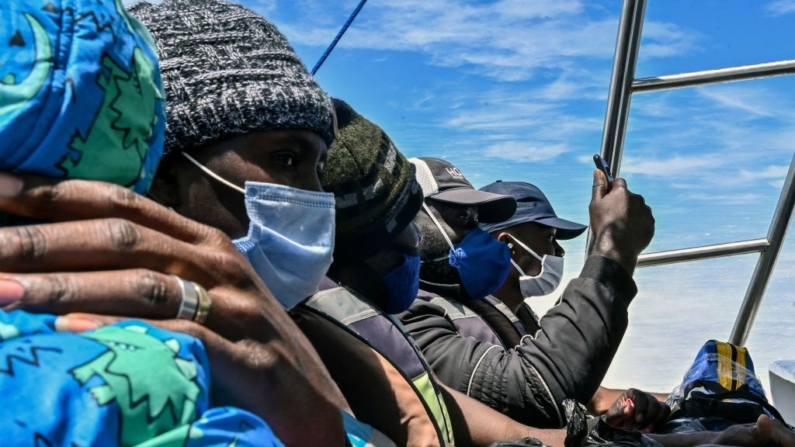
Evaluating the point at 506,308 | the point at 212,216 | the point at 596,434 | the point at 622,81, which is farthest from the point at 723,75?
the point at 212,216

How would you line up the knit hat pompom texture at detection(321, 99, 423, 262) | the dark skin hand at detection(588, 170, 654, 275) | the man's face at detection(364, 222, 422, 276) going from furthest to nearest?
the dark skin hand at detection(588, 170, 654, 275)
the man's face at detection(364, 222, 422, 276)
the knit hat pompom texture at detection(321, 99, 423, 262)

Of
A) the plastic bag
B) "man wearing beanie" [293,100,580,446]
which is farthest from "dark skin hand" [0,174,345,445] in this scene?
the plastic bag

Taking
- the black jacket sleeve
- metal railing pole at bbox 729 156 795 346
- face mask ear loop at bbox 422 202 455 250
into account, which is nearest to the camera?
the black jacket sleeve

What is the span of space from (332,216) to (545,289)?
2396mm

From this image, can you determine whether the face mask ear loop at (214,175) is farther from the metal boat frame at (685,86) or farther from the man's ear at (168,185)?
the metal boat frame at (685,86)

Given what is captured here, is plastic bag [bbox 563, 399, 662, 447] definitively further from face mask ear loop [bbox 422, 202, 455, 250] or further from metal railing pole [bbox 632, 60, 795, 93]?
metal railing pole [bbox 632, 60, 795, 93]

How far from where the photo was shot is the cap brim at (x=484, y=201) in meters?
3.24

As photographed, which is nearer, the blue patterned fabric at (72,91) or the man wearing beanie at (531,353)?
the blue patterned fabric at (72,91)

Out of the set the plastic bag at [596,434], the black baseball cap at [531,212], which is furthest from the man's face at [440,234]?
the plastic bag at [596,434]

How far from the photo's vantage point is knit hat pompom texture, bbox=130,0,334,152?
1349mm

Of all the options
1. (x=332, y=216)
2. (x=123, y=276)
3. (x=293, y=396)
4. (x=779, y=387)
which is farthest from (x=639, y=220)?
(x=123, y=276)

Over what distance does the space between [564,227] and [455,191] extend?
0.70 meters

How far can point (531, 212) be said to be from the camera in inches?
148

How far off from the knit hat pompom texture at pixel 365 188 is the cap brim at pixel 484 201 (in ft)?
3.00
